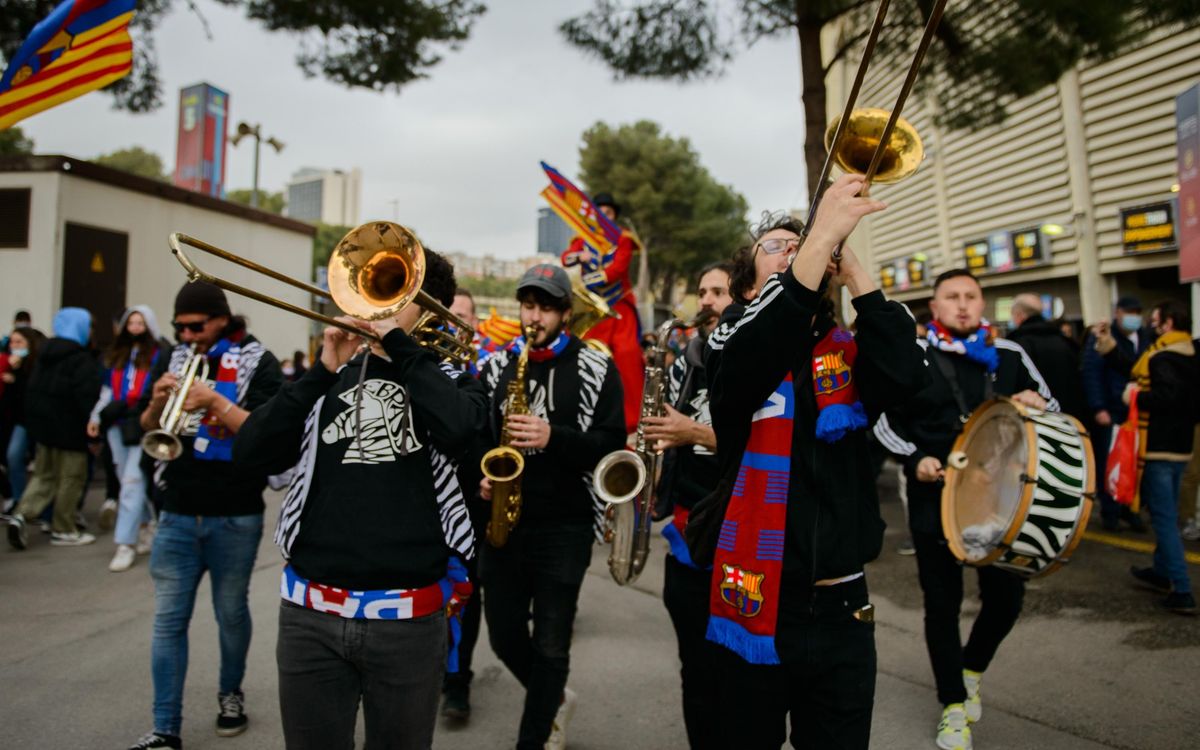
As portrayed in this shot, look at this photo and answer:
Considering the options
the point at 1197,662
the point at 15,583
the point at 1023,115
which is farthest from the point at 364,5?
the point at 1023,115

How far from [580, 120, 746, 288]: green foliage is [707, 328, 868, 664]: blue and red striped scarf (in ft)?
99.8

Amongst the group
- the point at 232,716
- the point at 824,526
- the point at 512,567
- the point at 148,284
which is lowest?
the point at 232,716

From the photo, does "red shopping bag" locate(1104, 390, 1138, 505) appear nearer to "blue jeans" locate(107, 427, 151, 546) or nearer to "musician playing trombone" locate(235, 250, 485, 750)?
"musician playing trombone" locate(235, 250, 485, 750)

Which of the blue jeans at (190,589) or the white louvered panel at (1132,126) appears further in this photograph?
the white louvered panel at (1132,126)

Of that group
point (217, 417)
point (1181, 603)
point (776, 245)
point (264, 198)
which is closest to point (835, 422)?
point (776, 245)

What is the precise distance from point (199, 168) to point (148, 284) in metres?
8.42

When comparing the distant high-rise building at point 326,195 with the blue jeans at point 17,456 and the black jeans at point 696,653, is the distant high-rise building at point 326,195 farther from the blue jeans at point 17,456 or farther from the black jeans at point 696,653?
the black jeans at point 696,653

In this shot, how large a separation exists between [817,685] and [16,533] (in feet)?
23.6

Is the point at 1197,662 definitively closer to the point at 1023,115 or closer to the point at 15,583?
the point at 15,583

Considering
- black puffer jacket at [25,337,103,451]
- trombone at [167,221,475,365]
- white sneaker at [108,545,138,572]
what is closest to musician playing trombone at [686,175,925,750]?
trombone at [167,221,475,365]

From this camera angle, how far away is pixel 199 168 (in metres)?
19.4

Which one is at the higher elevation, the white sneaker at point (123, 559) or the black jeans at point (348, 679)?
the black jeans at point (348, 679)

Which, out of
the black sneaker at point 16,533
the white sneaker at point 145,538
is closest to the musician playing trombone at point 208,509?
the white sneaker at point 145,538

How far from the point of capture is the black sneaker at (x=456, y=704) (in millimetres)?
3658
